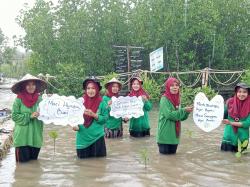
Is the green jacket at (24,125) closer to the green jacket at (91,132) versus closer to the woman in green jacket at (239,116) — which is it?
the green jacket at (91,132)

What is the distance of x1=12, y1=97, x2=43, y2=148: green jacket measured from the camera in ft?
20.0

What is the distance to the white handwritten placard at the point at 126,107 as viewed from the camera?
7.84m

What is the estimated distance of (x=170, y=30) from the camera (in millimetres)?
19312

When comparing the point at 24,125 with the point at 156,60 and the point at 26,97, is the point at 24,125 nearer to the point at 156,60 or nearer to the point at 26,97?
the point at 26,97

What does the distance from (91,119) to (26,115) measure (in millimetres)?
957

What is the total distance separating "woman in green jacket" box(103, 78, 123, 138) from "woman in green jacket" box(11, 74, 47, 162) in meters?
2.36

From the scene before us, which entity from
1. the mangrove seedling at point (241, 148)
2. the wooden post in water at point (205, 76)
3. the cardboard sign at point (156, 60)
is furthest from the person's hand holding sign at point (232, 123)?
the cardboard sign at point (156, 60)

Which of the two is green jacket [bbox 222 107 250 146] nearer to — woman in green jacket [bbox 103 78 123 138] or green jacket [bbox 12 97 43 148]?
woman in green jacket [bbox 103 78 123 138]

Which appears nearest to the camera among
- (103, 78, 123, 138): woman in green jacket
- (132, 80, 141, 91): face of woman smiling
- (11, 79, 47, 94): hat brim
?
(11, 79, 47, 94): hat brim

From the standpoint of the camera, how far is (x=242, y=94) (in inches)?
261

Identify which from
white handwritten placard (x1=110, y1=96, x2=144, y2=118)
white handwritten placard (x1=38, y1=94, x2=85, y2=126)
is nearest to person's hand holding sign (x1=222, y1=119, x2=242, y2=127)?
white handwritten placard (x1=110, y1=96, x2=144, y2=118)

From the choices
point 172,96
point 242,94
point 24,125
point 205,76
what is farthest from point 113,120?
point 205,76

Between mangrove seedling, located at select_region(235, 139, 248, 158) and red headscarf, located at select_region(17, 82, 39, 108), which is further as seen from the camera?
mangrove seedling, located at select_region(235, 139, 248, 158)

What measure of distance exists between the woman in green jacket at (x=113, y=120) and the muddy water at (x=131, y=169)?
87cm
